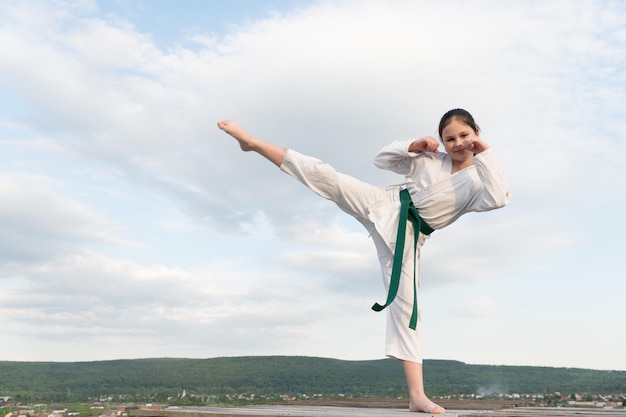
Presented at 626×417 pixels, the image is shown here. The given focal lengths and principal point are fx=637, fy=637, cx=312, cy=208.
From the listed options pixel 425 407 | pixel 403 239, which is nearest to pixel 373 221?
pixel 403 239

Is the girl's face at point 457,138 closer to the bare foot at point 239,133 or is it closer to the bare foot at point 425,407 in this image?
the bare foot at point 239,133

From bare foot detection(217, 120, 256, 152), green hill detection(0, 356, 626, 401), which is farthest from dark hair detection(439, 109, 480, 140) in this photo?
green hill detection(0, 356, 626, 401)

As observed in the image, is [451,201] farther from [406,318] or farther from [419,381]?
[419,381]

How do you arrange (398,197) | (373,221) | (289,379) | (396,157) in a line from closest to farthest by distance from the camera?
(373,221) → (398,197) → (396,157) → (289,379)

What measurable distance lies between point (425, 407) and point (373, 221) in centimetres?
144

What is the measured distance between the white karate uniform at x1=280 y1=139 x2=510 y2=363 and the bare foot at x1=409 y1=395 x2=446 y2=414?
0.32 metres

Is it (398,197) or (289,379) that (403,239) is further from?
(289,379)

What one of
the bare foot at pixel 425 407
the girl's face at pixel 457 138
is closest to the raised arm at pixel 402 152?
the girl's face at pixel 457 138

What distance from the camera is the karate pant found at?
478 centimetres

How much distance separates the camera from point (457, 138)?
4.92 m

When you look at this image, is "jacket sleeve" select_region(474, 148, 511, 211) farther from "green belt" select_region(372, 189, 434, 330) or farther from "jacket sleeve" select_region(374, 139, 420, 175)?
"jacket sleeve" select_region(374, 139, 420, 175)

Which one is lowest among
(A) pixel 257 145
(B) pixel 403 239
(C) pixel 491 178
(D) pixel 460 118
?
(B) pixel 403 239

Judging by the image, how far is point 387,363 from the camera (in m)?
44.2

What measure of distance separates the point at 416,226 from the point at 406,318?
2.37ft
